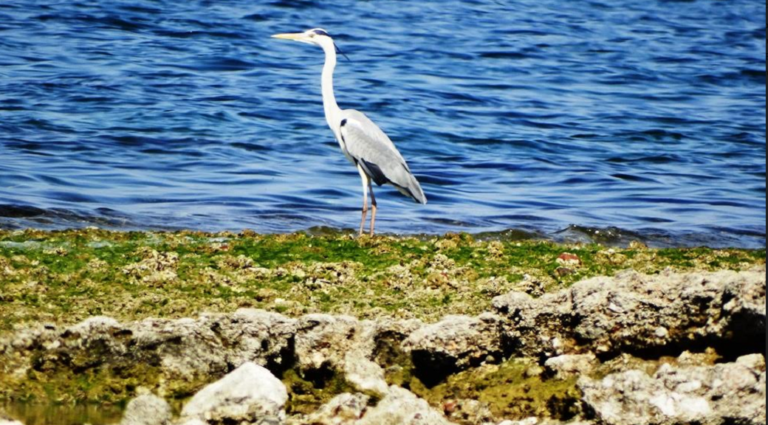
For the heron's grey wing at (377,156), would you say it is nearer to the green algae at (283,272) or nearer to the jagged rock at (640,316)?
the green algae at (283,272)

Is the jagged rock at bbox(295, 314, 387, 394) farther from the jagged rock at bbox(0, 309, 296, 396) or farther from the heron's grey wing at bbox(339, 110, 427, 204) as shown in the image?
the heron's grey wing at bbox(339, 110, 427, 204)

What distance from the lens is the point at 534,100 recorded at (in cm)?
2123

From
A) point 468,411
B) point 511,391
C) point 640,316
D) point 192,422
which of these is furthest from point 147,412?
point 640,316

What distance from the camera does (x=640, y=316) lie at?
5379 millimetres

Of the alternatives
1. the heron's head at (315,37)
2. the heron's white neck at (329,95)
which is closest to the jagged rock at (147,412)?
the heron's white neck at (329,95)

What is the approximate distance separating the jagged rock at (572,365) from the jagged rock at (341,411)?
37.6 inches

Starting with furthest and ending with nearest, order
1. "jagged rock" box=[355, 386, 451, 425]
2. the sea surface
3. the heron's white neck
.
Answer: the sea surface
the heron's white neck
"jagged rock" box=[355, 386, 451, 425]

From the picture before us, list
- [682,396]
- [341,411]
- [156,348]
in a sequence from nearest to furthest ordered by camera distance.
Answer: [682,396] → [341,411] → [156,348]

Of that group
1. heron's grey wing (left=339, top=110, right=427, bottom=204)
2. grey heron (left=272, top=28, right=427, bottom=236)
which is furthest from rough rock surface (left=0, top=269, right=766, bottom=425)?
heron's grey wing (left=339, top=110, right=427, bottom=204)

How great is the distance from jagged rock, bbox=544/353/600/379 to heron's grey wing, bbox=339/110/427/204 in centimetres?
532

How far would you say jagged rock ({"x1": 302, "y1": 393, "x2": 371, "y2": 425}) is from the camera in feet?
16.9

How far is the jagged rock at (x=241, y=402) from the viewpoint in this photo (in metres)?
4.98

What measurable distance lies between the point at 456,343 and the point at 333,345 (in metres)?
0.63

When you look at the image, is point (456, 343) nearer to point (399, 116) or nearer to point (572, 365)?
point (572, 365)
